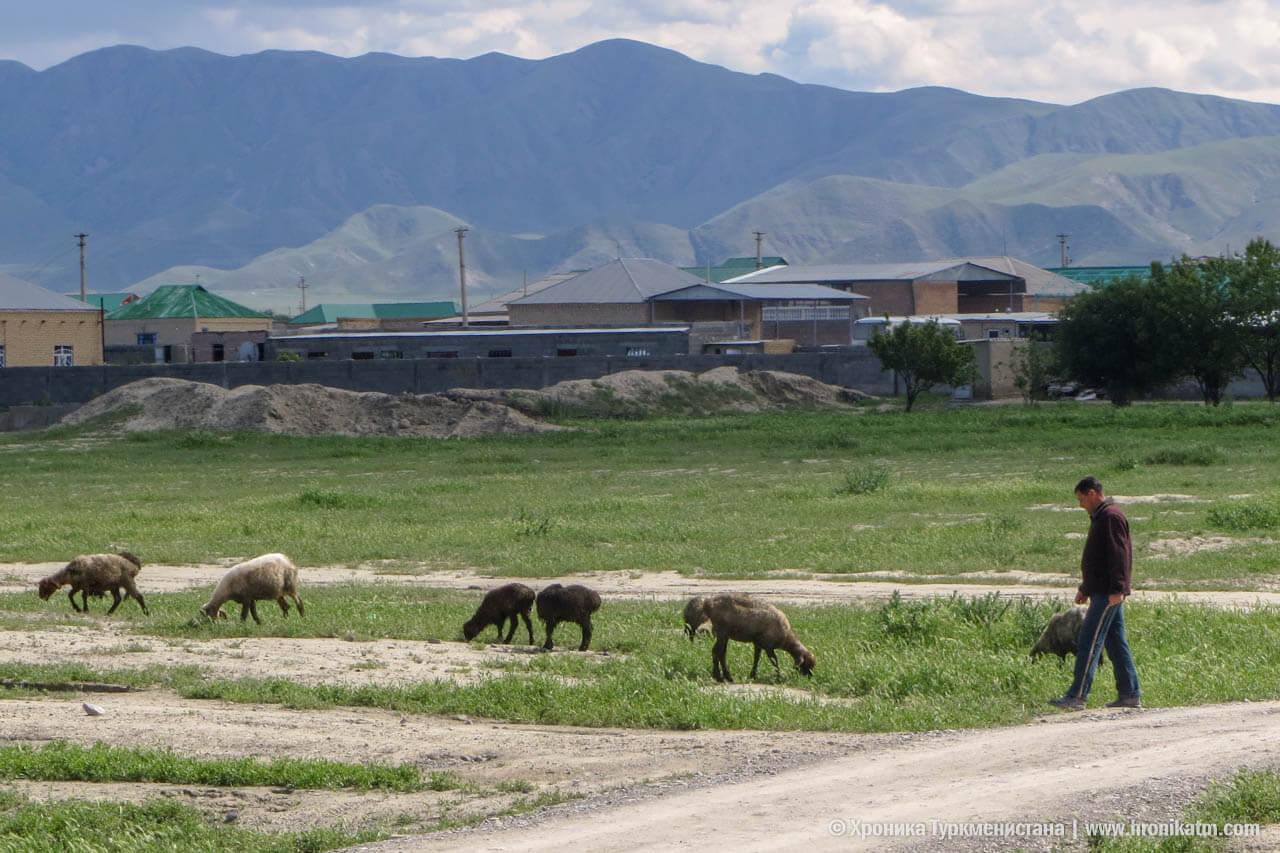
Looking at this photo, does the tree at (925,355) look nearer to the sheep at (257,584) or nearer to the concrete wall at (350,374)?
the concrete wall at (350,374)

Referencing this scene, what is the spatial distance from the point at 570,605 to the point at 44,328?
73825 millimetres

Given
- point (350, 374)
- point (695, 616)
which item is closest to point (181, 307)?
point (350, 374)

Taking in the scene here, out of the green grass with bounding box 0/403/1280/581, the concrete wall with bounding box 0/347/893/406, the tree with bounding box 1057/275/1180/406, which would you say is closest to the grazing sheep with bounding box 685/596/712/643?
the green grass with bounding box 0/403/1280/581

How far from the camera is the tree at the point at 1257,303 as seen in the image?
55.5 meters

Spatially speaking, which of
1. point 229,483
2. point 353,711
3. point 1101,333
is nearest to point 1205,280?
point 1101,333

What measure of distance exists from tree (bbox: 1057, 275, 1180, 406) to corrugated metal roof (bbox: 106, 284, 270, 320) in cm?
8064

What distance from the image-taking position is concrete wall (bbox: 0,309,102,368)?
7888 centimetres

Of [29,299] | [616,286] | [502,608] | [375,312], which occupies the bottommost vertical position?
[502,608]

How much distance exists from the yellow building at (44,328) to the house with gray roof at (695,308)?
93.4ft

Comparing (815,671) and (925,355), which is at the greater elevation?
(925,355)

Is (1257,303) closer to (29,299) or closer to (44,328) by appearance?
(44,328)

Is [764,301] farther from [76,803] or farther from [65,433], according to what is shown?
[76,803]

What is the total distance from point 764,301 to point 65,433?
50.4 m

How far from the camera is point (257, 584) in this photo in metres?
15.7
